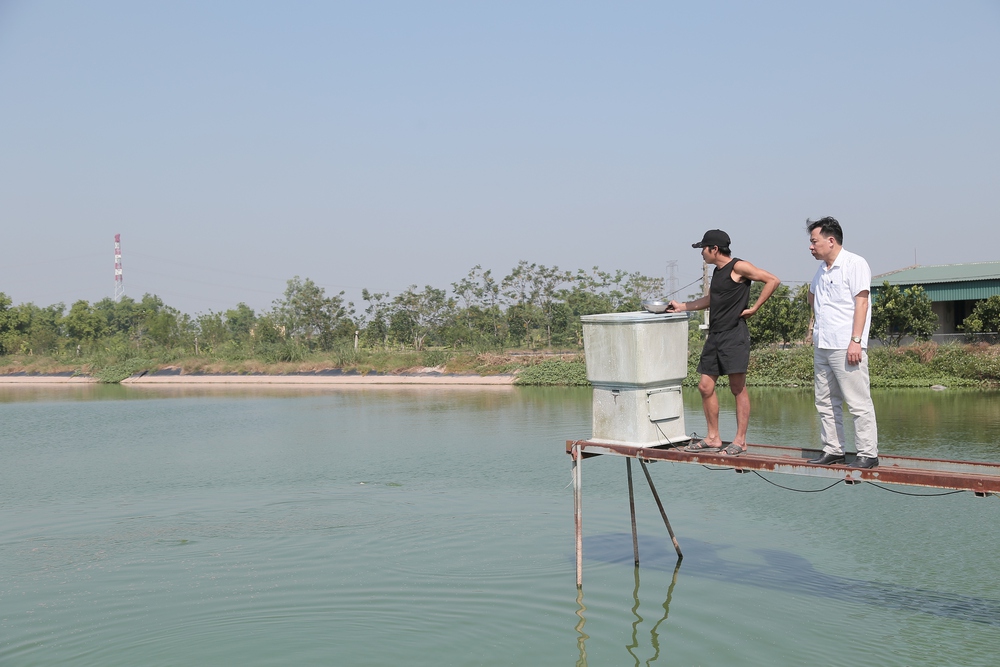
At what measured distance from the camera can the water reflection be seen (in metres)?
7.14

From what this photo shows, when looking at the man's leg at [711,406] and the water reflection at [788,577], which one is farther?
the water reflection at [788,577]

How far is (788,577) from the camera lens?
7.99 metres

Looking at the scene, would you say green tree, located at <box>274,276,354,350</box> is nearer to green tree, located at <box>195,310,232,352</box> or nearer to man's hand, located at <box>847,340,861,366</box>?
green tree, located at <box>195,310,232,352</box>

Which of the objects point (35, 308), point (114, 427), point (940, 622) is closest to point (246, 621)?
point (940, 622)

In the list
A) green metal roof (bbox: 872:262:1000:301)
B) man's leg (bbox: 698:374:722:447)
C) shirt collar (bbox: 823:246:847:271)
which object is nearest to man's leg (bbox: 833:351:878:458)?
shirt collar (bbox: 823:246:847:271)

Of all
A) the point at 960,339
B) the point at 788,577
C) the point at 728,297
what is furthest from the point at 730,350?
the point at 960,339

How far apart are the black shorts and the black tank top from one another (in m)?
0.05

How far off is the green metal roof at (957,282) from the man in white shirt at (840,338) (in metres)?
29.8

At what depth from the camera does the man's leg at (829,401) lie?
5.96m

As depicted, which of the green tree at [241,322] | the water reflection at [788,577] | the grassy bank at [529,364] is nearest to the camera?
the water reflection at [788,577]

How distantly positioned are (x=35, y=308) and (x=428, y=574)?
68682 mm

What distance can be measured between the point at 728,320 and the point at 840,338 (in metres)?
0.91

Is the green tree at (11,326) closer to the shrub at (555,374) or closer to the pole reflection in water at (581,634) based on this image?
the shrub at (555,374)

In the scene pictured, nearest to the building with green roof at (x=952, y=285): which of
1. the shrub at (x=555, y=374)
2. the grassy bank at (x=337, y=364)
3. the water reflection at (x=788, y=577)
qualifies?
the shrub at (x=555, y=374)
